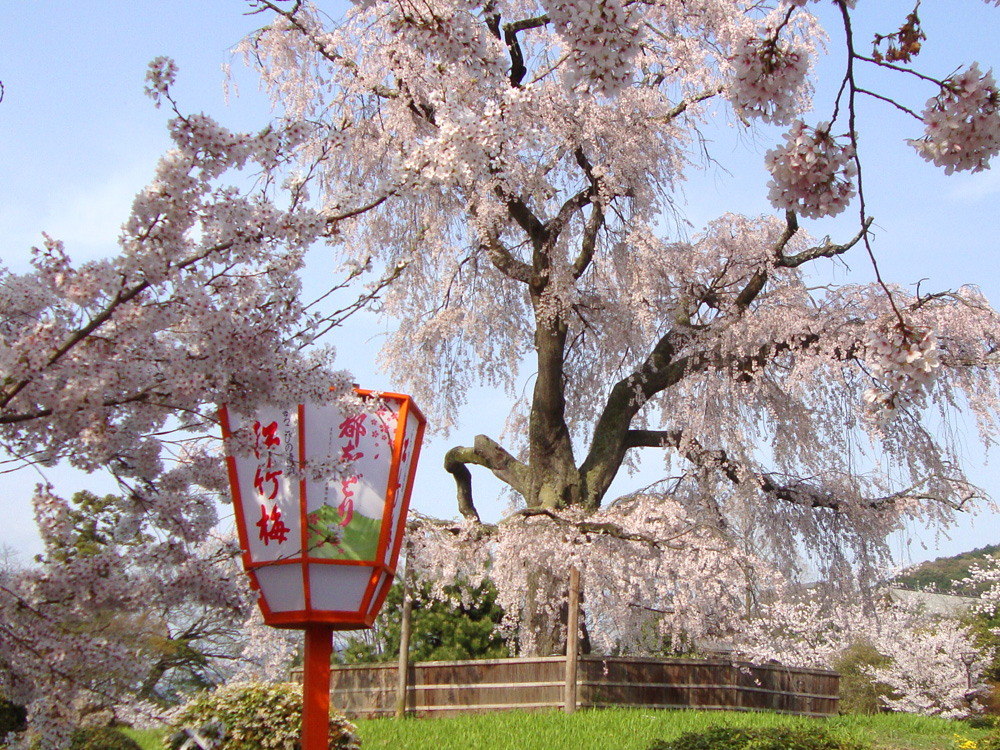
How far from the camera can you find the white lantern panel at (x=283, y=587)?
6.40m

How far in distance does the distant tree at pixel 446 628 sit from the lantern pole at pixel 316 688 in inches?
245

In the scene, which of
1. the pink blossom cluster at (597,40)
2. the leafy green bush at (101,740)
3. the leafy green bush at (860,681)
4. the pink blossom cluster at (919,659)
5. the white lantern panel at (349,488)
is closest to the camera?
the pink blossom cluster at (597,40)

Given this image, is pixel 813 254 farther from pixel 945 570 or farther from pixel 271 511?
pixel 945 570

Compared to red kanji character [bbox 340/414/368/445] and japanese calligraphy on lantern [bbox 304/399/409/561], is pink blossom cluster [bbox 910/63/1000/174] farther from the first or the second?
red kanji character [bbox 340/414/368/445]

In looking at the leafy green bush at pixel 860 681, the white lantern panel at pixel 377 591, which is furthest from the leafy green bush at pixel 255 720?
the leafy green bush at pixel 860 681

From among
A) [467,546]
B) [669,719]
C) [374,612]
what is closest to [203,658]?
[467,546]

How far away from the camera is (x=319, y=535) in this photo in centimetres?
647

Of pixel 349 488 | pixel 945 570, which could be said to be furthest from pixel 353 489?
pixel 945 570

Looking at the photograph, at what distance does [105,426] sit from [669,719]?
8477 millimetres

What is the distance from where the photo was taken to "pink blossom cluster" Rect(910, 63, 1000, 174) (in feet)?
9.50

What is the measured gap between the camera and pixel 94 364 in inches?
121

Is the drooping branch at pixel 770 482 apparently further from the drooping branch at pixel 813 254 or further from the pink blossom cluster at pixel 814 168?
the pink blossom cluster at pixel 814 168

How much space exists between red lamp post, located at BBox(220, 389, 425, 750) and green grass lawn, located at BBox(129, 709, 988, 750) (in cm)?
259

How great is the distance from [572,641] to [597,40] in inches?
341
